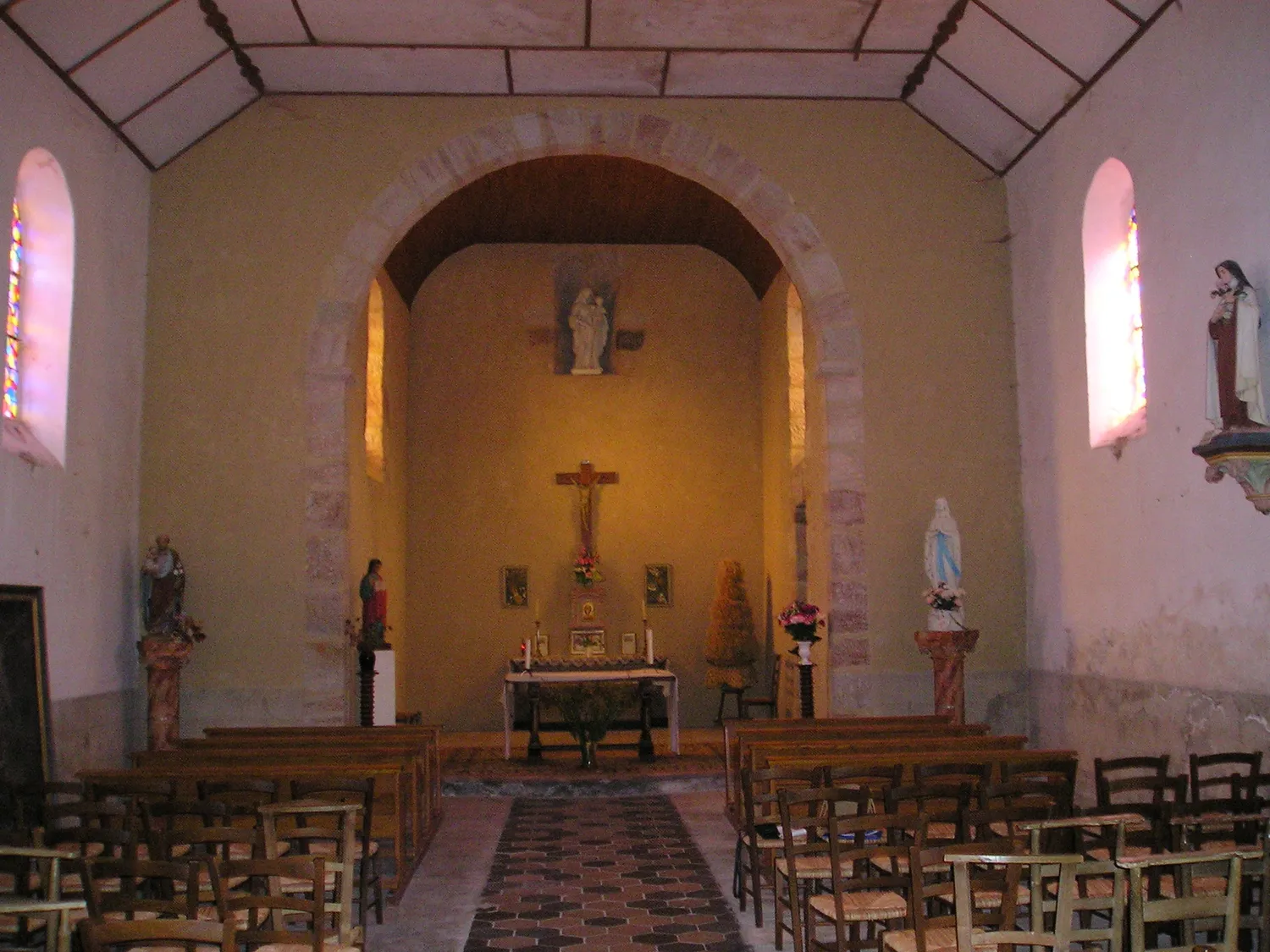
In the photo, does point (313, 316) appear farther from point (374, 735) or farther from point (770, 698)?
point (770, 698)

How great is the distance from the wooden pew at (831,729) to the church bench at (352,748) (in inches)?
78.7

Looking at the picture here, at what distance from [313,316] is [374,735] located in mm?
3970

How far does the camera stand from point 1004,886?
14.3 feet

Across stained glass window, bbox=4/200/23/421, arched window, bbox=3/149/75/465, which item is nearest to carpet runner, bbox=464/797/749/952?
arched window, bbox=3/149/75/465

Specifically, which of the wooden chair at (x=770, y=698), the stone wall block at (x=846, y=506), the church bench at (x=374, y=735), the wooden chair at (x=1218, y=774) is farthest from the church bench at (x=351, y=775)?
the wooden chair at (x=770, y=698)

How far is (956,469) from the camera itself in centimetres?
1136

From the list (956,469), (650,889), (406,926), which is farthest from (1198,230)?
(406,926)

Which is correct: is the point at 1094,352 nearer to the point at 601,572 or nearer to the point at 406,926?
the point at 406,926

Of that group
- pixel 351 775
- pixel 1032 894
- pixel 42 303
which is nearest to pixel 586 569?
pixel 42 303

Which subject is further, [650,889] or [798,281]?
[798,281]

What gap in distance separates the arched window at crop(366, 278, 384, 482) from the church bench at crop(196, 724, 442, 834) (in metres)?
5.44

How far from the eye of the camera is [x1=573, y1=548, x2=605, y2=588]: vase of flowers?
16.4 meters

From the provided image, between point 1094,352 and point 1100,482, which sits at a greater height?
point 1094,352

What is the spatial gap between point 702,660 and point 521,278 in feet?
18.4
